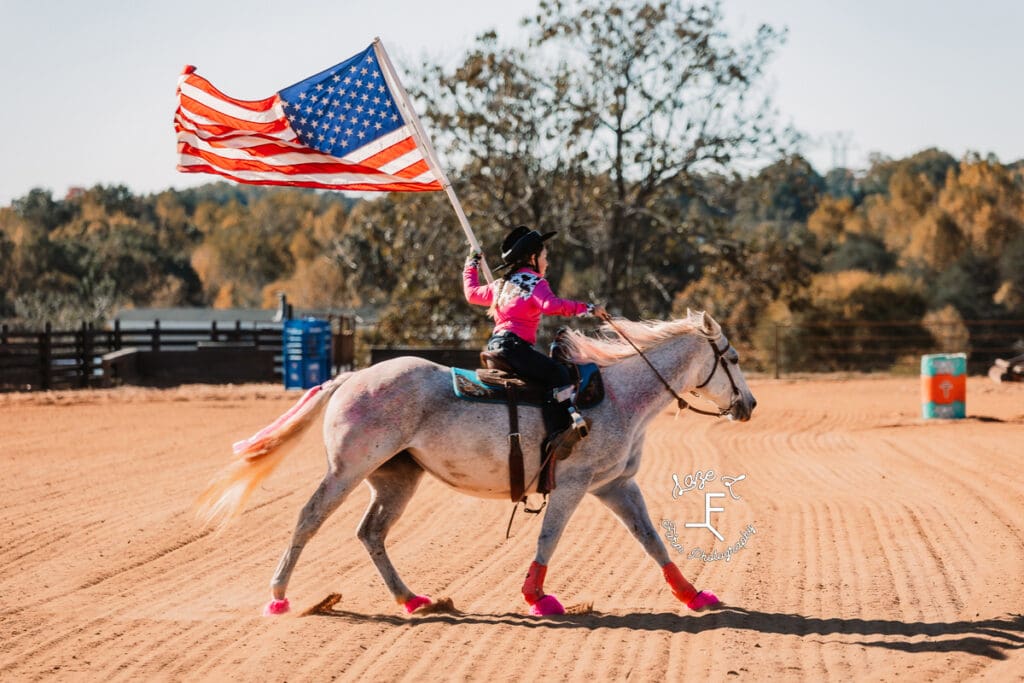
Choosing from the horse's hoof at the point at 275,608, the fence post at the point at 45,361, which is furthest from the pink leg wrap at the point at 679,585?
the fence post at the point at 45,361

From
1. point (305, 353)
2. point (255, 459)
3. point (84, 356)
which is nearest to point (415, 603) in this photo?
point (255, 459)

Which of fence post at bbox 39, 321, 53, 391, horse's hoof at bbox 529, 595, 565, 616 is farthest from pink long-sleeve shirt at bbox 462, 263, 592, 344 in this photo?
fence post at bbox 39, 321, 53, 391

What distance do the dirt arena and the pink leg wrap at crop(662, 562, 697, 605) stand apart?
0.44 feet

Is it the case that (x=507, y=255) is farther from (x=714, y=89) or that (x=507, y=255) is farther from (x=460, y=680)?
(x=714, y=89)

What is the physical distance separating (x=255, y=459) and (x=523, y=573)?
2131 millimetres

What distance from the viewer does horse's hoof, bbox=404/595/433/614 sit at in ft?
22.6

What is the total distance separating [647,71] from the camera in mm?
29312

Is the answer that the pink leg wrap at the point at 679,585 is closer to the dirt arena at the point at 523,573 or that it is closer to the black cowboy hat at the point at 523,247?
the dirt arena at the point at 523,573

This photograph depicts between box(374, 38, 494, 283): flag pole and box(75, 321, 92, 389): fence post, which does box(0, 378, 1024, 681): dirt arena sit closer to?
box(374, 38, 494, 283): flag pole

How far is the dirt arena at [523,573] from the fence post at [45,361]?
1061 centimetres

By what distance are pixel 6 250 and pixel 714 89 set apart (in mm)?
56911

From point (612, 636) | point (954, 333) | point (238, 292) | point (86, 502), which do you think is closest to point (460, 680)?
point (612, 636)

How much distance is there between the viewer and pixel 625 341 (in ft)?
24.2

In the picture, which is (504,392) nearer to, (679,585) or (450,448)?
(450,448)
